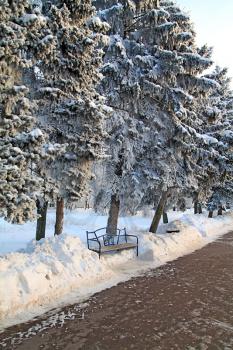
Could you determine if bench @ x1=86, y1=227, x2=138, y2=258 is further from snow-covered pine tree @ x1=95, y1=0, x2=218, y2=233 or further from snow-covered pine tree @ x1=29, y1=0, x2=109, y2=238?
snow-covered pine tree @ x1=29, y1=0, x2=109, y2=238

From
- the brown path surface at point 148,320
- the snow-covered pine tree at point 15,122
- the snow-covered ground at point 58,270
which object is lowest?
the brown path surface at point 148,320

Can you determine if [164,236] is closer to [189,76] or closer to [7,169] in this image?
[189,76]

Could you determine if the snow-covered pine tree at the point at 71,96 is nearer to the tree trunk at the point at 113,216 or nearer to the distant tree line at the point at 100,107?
the distant tree line at the point at 100,107

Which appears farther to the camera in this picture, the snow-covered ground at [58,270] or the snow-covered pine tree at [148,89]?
the snow-covered pine tree at [148,89]

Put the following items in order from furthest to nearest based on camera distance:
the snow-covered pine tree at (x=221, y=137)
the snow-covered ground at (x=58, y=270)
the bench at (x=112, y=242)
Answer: the snow-covered pine tree at (x=221, y=137), the bench at (x=112, y=242), the snow-covered ground at (x=58, y=270)

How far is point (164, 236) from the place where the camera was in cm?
1606

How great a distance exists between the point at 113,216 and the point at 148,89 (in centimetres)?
534

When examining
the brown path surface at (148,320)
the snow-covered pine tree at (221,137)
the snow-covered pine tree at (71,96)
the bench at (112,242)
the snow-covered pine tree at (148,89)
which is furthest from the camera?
the snow-covered pine tree at (221,137)

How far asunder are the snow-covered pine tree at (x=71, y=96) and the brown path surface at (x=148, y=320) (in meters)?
3.99

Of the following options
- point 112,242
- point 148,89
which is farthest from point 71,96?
point 112,242

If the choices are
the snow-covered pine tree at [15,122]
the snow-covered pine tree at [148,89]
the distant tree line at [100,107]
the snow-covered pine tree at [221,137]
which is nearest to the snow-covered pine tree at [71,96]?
the distant tree line at [100,107]

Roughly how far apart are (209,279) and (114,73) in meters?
8.13

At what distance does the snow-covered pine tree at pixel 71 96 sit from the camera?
10266 mm

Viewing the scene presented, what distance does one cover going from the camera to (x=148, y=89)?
15008 millimetres
